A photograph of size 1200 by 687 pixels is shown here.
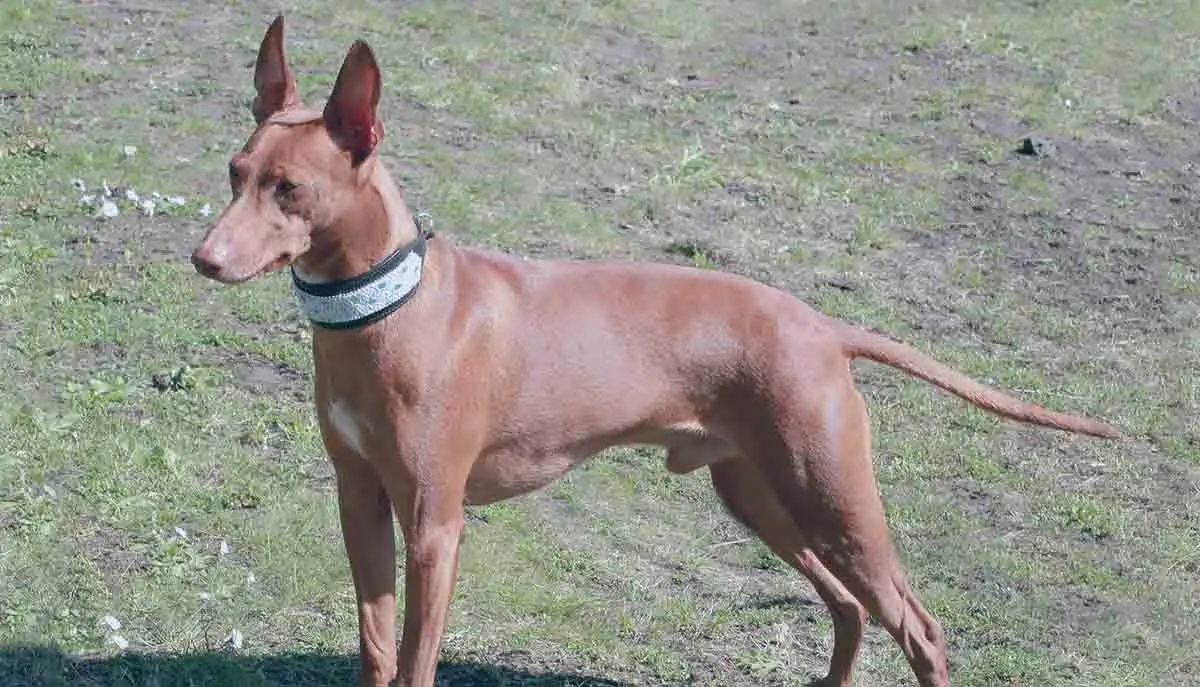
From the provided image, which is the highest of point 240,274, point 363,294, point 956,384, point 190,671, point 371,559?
point 240,274

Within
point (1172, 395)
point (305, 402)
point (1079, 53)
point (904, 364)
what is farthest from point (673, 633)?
point (1079, 53)

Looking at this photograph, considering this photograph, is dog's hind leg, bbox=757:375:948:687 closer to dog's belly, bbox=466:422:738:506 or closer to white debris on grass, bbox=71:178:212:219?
dog's belly, bbox=466:422:738:506

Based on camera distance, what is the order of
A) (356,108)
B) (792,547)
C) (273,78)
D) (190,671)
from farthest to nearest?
1. (792,547)
2. (190,671)
3. (273,78)
4. (356,108)

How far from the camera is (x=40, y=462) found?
568cm

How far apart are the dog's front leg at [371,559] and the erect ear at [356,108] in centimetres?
84

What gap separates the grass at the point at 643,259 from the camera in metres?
5.19

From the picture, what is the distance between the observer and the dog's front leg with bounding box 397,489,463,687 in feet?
13.3

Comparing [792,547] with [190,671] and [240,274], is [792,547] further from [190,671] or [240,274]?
[240,274]

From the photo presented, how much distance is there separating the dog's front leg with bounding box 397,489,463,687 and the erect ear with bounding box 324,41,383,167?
833 mm

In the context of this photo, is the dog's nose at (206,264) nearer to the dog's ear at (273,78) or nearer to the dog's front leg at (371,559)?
the dog's ear at (273,78)

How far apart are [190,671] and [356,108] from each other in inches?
71.9

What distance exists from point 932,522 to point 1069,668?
2.95 ft

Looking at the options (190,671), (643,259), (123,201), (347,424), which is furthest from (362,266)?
(123,201)

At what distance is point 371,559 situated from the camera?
14.2ft
